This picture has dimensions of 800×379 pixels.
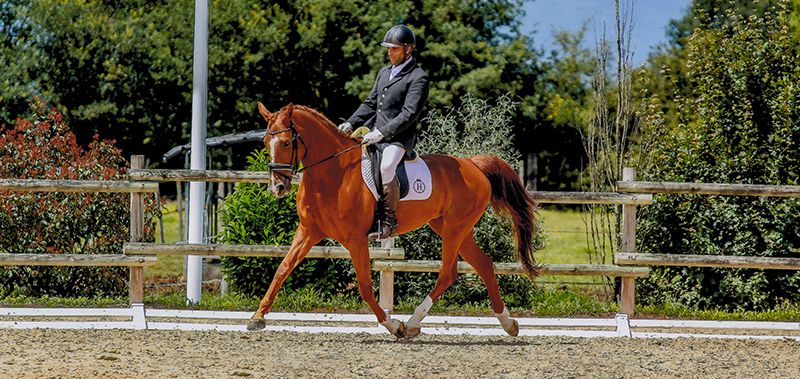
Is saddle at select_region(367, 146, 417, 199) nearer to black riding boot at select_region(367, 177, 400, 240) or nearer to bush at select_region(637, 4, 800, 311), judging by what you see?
black riding boot at select_region(367, 177, 400, 240)

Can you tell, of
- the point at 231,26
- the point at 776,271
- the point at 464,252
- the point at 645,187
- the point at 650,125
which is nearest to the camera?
the point at 464,252

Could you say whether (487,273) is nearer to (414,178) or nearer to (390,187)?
(414,178)

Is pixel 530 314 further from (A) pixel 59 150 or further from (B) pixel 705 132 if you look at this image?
→ (A) pixel 59 150

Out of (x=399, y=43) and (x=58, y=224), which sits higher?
(x=399, y=43)

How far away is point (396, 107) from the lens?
800 centimetres

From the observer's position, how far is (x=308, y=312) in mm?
9789

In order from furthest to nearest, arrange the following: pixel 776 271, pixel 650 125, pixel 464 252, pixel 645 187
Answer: pixel 650 125
pixel 776 271
pixel 645 187
pixel 464 252

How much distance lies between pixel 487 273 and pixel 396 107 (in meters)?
1.62

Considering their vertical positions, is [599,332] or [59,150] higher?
[59,150]

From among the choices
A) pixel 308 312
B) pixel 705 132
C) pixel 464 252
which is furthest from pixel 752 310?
pixel 308 312

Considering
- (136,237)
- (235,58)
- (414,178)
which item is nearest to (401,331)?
(414,178)

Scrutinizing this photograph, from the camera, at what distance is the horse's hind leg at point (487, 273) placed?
8578 millimetres

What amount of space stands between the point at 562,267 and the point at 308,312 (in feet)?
7.60

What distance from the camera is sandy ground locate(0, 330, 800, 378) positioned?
22.4 feet
